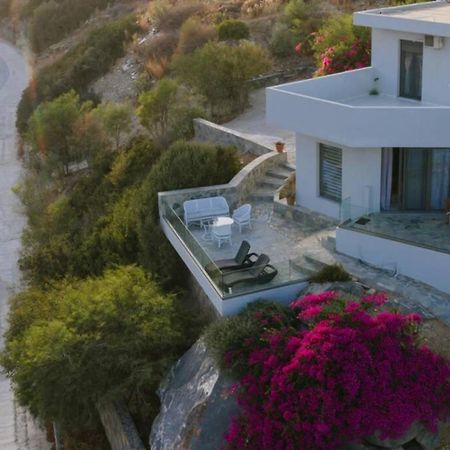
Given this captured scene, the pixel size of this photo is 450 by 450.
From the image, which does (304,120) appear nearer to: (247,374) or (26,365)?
(247,374)

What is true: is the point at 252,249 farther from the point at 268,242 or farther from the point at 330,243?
the point at 330,243

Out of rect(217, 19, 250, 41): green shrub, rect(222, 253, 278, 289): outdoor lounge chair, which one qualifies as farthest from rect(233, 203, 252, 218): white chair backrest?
rect(217, 19, 250, 41): green shrub

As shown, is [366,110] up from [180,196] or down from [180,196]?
up

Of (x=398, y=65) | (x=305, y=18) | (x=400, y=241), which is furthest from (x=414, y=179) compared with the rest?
(x=305, y=18)

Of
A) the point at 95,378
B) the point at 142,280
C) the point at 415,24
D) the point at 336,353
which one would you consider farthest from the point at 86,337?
the point at 415,24

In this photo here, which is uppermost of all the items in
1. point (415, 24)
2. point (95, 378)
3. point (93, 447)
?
point (415, 24)

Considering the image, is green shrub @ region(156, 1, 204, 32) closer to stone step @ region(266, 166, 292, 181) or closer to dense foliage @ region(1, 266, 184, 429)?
stone step @ region(266, 166, 292, 181)
